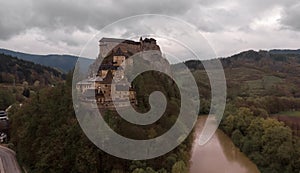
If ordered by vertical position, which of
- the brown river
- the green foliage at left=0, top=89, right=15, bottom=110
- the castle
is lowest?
the brown river

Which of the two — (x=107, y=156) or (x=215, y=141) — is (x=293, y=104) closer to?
(x=215, y=141)

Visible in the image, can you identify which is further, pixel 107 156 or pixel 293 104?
pixel 293 104

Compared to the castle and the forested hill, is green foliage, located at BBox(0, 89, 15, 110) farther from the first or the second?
the forested hill

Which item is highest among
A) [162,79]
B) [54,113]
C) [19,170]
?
[162,79]

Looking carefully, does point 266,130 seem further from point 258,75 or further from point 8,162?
point 258,75

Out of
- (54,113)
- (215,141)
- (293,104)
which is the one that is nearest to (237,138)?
(215,141)

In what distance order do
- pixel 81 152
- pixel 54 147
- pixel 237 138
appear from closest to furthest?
pixel 81 152 < pixel 54 147 < pixel 237 138

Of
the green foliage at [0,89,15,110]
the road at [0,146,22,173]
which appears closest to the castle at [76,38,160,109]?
the road at [0,146,22,173]
